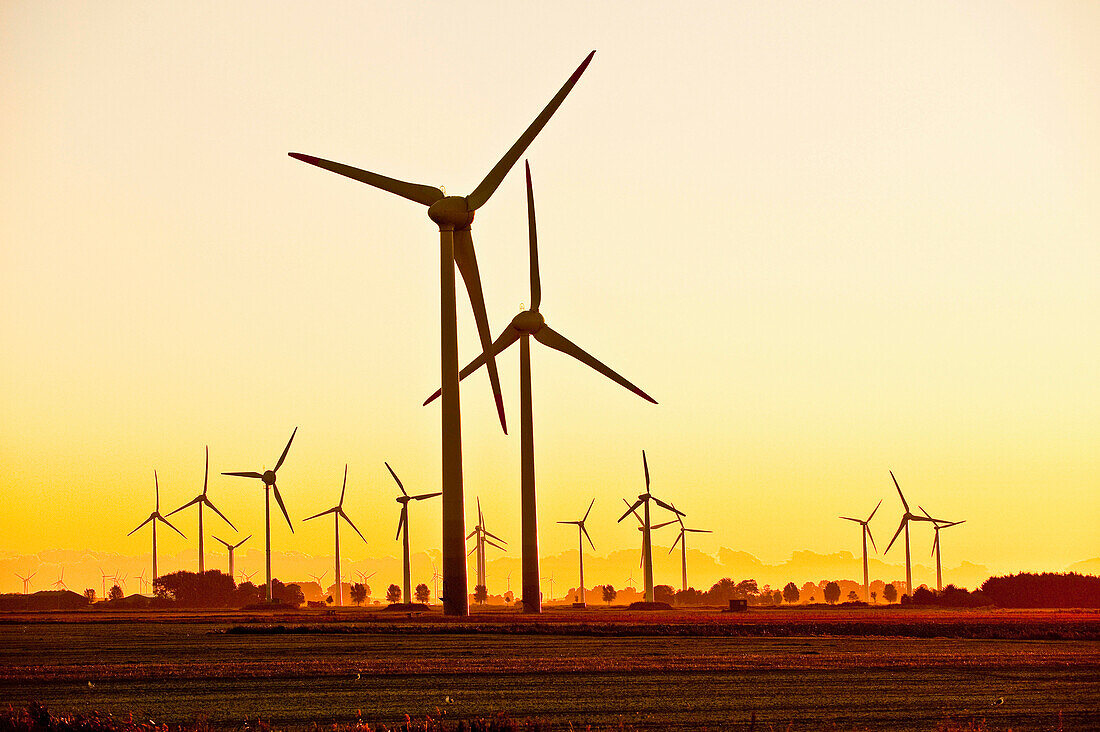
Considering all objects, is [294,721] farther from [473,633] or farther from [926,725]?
[473,633]

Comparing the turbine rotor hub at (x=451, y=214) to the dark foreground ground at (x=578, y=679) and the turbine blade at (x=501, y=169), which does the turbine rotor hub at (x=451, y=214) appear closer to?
the turbine blade at (x=501, y=169)

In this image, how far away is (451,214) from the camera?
103938 mm

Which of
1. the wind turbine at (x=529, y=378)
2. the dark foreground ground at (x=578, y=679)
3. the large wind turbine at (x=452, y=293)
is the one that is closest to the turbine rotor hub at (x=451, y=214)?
the large wind turbine at (x=452, y=293)

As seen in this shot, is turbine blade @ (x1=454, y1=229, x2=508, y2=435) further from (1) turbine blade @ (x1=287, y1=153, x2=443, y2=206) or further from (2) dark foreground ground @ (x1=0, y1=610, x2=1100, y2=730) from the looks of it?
(2) dark foreground ground @ (x1=0, y1=610, x2=1100, y2=730)

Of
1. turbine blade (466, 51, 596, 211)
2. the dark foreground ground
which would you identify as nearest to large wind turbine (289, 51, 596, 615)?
turbine blade (466, 51, 596, 211)

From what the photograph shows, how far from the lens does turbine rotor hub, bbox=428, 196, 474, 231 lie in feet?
341

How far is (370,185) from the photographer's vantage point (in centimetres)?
10456

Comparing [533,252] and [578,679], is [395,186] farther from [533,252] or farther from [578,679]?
[578,679]

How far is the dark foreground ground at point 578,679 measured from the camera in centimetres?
3506

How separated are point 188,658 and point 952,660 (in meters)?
33.4

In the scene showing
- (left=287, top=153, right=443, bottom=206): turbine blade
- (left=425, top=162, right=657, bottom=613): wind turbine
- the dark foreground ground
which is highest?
(left=287, top=153, right=443, bottom=206): turbine blade

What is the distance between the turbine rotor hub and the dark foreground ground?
36.8 meters

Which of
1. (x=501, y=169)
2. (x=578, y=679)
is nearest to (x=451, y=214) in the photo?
(x=501, y=169)

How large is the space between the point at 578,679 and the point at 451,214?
62.9 metres
